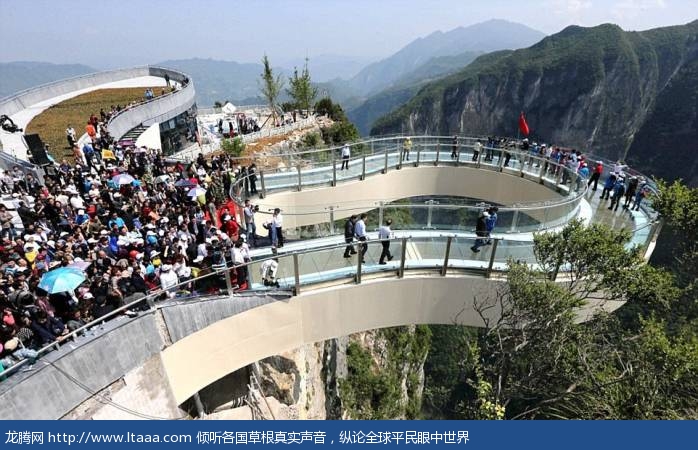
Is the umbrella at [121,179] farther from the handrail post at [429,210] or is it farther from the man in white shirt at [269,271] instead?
the handrail post at [429,210]

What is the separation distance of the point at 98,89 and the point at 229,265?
2982cm

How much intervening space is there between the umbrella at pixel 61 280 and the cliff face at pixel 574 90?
130361 millimetres

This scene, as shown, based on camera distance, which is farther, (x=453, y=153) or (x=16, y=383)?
(x=453, y=153)

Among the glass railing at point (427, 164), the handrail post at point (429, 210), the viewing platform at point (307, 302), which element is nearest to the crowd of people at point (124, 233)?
the viewing platform at point (307, 302)

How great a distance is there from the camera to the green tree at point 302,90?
1423 inches

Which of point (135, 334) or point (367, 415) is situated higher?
point (135, 334)

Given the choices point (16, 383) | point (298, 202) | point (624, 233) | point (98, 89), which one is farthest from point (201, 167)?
point (98, 89)

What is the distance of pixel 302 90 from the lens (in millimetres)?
36344

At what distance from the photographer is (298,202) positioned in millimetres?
15680

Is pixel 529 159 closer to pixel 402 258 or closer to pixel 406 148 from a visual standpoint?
pixel 406 148

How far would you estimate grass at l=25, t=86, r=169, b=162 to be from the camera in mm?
17547

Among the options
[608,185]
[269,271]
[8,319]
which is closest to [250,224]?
[269,271]

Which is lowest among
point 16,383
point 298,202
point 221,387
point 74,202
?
point 221,387

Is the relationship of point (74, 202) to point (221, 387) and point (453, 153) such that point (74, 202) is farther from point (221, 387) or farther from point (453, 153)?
point (453, 153)
